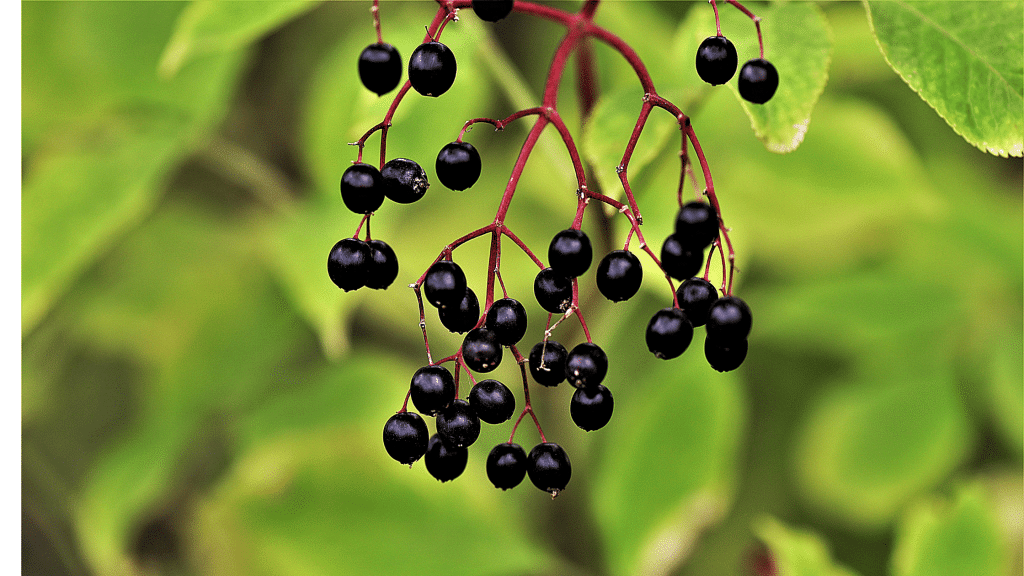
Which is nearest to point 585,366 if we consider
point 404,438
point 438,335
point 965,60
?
point 404,438

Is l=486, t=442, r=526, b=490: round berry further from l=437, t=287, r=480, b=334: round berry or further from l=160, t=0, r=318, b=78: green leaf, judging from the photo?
l=160, t=0, r=318, b=78: green leaf

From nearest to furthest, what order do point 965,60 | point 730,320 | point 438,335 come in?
1. point 730,320
2. point 965,60
3. point 438,335

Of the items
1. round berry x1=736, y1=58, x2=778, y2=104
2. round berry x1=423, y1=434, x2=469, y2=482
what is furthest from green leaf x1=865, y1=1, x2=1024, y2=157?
round berry x1=423, y1=434, x2=469, y2=482

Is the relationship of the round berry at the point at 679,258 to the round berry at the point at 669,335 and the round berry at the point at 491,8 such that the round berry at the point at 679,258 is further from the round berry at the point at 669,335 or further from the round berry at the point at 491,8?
the round berry at the point at 491,8

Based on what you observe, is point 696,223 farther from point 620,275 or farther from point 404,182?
point 404,182

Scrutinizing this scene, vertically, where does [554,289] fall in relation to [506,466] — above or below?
above
